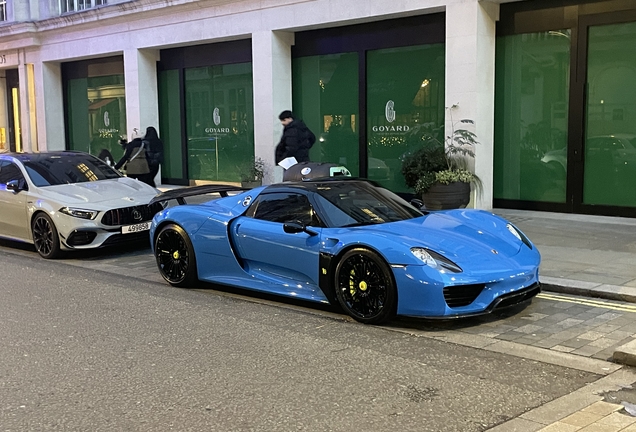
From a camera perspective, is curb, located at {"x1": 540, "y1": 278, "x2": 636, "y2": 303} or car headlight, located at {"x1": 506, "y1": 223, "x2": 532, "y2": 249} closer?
car headlight, located at {"x1": 506, "y1": 223, "x2": 532, "y2": 249}

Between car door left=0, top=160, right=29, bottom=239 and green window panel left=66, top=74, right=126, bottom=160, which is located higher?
green window panel left=66, top=74, right=126, bottom=160

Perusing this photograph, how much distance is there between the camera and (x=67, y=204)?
389 inches

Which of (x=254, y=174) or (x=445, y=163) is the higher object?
(x=445, y=163)

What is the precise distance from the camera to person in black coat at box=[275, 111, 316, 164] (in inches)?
478

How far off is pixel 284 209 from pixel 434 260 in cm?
191

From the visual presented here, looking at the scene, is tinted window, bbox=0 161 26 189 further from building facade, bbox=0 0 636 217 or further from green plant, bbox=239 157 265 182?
building facade, bbox=0 0 636 217

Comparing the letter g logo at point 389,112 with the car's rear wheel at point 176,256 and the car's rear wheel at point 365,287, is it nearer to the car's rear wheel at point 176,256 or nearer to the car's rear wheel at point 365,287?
the car's rear wheel at point 176,256

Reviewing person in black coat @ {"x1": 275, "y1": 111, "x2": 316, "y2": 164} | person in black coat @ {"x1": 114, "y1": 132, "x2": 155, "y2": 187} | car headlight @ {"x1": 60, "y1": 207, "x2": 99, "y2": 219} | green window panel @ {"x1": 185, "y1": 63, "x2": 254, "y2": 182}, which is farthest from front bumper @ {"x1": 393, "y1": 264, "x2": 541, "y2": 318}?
green window panel @ {"x1": 185, "y1": 63, "x2": 254, "y2": 182}

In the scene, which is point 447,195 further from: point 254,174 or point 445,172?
point 254,174

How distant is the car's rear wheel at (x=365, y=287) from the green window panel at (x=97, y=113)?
16.3 meters

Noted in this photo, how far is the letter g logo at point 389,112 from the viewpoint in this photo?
14.8 m

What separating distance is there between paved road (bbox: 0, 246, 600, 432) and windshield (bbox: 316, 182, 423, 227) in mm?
984

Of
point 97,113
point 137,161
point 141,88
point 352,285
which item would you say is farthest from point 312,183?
point 97,113

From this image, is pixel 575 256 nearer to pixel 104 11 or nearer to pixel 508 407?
pixel 508 407
